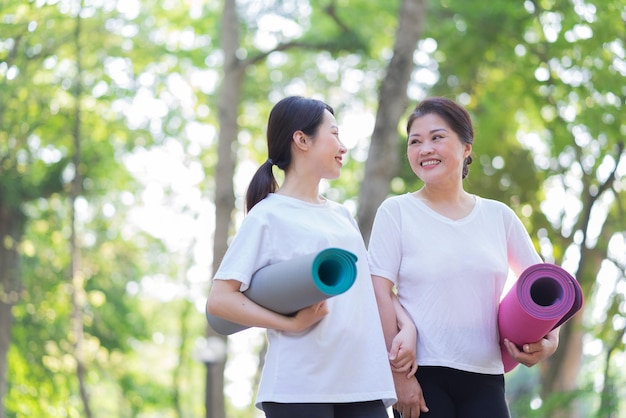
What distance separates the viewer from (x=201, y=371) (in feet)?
93.3

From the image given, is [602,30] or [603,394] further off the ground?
[602,30]

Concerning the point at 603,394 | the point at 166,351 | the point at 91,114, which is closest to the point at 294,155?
the point at 603,394

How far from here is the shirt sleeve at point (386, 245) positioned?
324 cm

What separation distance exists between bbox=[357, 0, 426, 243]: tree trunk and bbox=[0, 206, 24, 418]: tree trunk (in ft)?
23.4

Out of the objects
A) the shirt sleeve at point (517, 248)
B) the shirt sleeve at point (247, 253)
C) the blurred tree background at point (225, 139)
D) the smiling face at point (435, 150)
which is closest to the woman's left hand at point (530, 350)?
the shirt sleeve at point (517, 248)

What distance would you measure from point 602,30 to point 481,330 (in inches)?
250

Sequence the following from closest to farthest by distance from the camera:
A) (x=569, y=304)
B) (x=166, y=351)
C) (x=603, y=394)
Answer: (x=569, y=304) < (x=603, y=394) < (x=166, y=351)

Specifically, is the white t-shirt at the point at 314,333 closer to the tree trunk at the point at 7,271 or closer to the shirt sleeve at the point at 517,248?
the shirt sleeve at the point at 517,248

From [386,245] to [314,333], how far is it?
46 cm

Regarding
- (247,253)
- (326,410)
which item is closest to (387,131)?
(247,253)

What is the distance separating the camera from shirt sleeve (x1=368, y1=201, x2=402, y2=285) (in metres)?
3.24

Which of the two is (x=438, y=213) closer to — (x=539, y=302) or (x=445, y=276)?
(x=445, y=276)

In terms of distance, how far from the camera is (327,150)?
10.4 ft

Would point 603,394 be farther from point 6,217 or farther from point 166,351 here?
point 166,351
